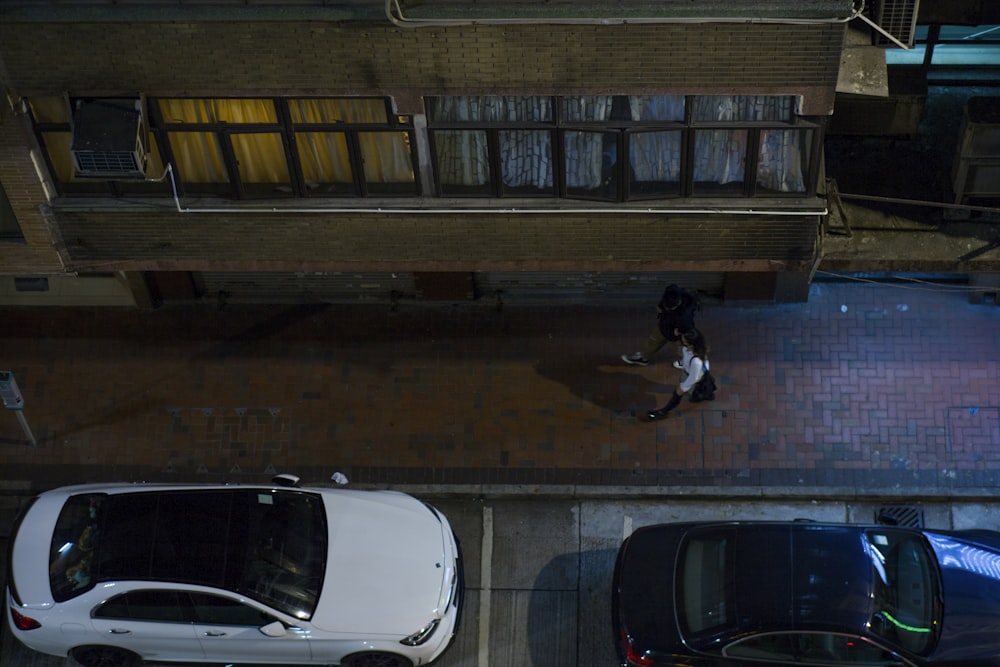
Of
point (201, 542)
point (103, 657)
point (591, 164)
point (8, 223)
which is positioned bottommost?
point (103, 657)

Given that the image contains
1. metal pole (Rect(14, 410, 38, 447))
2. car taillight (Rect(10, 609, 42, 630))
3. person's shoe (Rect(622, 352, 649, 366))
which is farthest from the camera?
person's shoe (Rect(622, 352, 649, 366))

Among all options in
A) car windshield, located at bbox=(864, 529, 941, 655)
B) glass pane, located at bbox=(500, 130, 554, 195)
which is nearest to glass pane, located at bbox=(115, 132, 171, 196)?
glass pane, located at bbox=(500, 130, 554, 195)

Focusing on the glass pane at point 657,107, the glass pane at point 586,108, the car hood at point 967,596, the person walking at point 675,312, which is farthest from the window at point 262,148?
the car hood at point 967,596

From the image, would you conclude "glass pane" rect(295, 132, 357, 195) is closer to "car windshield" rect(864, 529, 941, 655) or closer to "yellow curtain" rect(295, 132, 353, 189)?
"yellow curtain" rect(295, 132, 353, 189)

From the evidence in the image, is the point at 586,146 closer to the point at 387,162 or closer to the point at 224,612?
the point at 387,162

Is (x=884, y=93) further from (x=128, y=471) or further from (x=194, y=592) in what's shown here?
(x=128, y=471)

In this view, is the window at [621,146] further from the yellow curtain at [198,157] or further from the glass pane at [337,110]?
the yellow curtain at [198,157]

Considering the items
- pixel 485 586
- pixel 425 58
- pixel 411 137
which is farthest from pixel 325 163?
pixel 485 586
